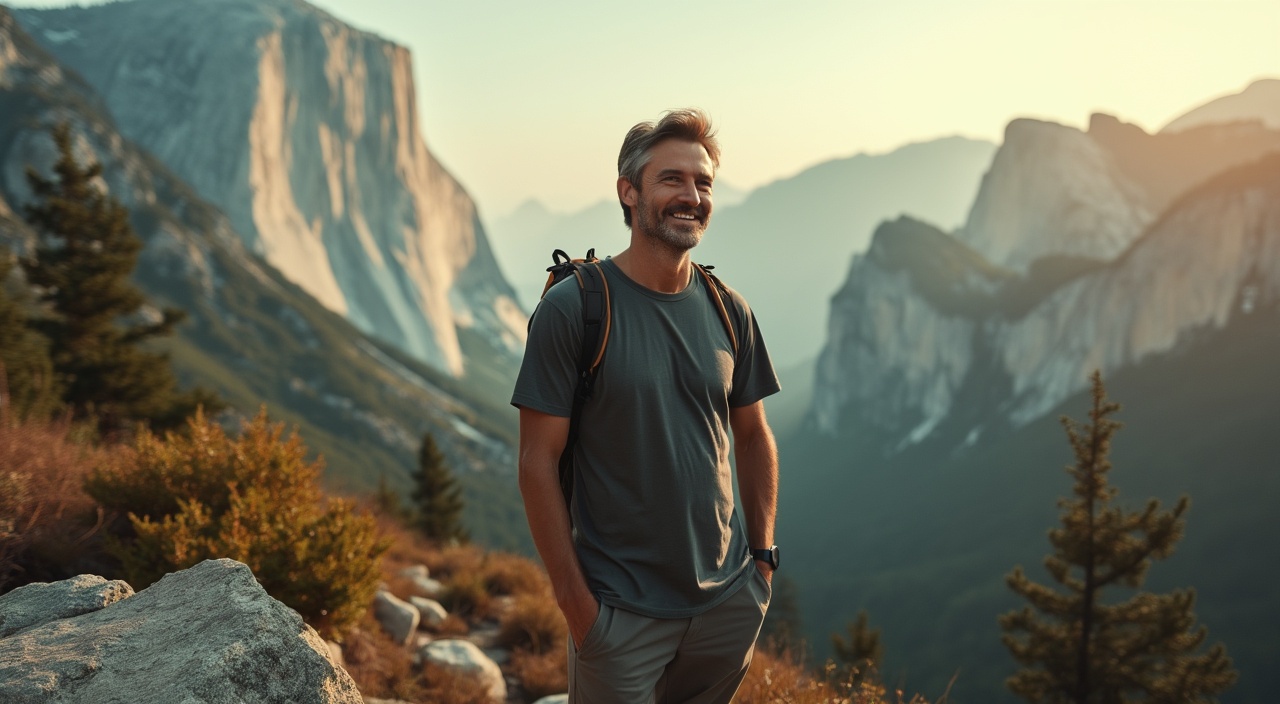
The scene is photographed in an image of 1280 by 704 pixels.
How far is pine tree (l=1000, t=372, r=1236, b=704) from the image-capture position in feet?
69.9

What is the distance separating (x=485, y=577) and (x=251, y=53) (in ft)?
701

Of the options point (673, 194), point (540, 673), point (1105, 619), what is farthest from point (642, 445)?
point (1105, 619)

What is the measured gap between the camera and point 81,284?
23141mm

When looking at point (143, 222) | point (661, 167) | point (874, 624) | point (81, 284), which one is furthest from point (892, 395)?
point (661, 167)

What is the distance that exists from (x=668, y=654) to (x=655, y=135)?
2.38 meters

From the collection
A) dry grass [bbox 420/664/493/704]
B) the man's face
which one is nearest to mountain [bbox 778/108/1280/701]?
dry grass [bbox 420/664/493/704]

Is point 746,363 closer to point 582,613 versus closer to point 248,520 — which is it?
point 582,613

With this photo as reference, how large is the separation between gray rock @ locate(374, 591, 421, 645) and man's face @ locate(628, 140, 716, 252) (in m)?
5.56

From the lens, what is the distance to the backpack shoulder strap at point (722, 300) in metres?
4.04

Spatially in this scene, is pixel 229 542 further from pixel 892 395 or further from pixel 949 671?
pixel 892 395

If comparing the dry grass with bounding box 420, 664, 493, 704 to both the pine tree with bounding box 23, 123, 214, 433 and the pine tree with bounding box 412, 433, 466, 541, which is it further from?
the pine tree with bounding box 412, 433, 466, 541

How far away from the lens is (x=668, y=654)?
3.64m

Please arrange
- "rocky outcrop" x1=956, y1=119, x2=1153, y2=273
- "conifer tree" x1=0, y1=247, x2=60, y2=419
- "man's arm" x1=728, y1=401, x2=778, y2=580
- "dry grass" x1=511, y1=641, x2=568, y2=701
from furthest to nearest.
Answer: "rocky outcrop" x1=956, y1=119, x2=1153, y2=273 < "conifer tree" x1=0, y1=247, x2=60, y2=419 < "dry grass" x1=511, y1=641, x2=568, y2=701 < "man's arm" x1=728, y1=401, x2=778, y2=580

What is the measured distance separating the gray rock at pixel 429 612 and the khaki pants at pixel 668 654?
533cm
